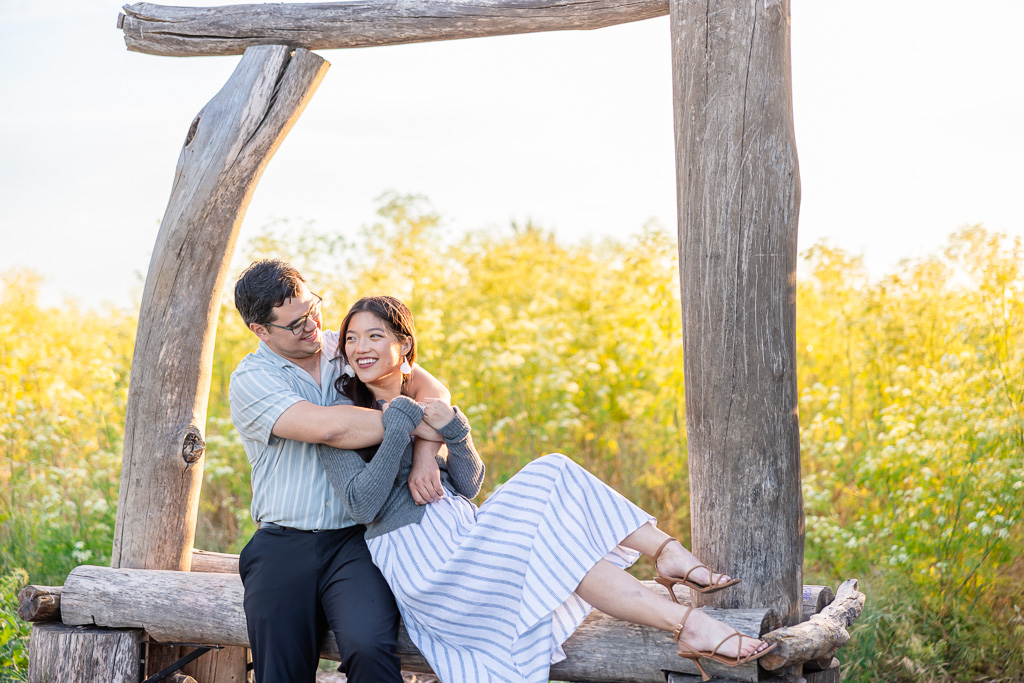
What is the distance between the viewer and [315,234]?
5.77 metres

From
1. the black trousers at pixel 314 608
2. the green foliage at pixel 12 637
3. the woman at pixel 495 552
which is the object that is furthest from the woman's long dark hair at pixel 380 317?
the green foliage at pixel 12 637

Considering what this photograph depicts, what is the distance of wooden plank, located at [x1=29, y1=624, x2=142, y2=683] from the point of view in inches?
121

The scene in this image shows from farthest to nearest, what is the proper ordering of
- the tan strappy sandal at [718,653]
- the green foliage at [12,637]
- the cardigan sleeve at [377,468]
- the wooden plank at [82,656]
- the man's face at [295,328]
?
the green foliage at [12,637], the wooden plank at [82,656], the man's face at [295,328], the cardigan sleeve at [377,468], the tan strappy sandal at [718,653]

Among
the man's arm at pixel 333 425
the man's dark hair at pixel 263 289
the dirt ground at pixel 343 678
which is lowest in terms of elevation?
the dirt ground at pixel 343 678

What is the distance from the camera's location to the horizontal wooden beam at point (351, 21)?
2.95 m

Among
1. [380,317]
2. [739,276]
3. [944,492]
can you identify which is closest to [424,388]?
[380,317]

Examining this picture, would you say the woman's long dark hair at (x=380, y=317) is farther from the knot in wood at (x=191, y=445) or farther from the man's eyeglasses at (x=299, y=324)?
the knot in wood at (x=191, y=445)

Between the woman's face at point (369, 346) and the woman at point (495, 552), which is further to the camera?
the woman's face at point (369, 346)

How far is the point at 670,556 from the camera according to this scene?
2.60 m

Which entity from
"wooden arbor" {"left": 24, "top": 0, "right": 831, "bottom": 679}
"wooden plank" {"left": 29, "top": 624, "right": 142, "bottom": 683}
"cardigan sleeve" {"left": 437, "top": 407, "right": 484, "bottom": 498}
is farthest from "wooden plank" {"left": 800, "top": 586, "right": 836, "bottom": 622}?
"wooden plank" {"left": 29, "top": 624, "right": 142, "bottom": 683}

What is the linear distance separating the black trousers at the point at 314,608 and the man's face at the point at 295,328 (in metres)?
0.65

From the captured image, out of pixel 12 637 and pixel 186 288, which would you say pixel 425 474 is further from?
pixel 12 637

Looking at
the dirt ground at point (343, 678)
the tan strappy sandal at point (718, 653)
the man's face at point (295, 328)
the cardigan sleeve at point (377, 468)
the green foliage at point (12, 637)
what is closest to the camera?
the tan strappy sandal at point (718, 653)

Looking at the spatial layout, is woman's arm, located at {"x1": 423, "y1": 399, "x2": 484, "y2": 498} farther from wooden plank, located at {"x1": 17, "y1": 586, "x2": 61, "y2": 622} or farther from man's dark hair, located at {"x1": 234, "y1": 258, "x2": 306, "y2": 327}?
wooden plank, located at {"x1": 17, "y1": 586, "x2": 61, "y2": 622}
